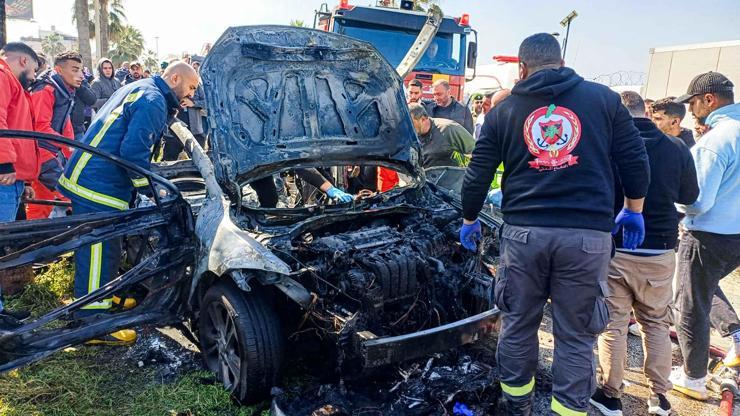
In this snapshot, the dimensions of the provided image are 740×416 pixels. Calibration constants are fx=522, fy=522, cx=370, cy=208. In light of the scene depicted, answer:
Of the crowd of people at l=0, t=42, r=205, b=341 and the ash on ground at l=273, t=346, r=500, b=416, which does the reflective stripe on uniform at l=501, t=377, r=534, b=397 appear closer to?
the ash on ground at l=273, t=346, r=500, b=416

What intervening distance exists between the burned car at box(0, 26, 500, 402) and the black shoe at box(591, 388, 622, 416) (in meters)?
0.86

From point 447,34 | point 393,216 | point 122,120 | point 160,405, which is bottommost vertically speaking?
point 160,405

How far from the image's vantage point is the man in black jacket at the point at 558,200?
242 cm

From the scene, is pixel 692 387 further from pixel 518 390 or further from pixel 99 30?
pixel 99 30

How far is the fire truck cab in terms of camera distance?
8969mm

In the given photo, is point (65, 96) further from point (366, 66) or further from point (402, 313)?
point (402, 313)

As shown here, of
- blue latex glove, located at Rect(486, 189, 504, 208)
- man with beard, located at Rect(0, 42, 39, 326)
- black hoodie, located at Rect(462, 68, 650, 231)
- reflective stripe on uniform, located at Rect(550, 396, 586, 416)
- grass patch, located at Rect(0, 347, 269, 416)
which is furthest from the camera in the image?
blue latex glove, located at Rect(486, 189, 504, 208)

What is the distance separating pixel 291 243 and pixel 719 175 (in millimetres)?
2552

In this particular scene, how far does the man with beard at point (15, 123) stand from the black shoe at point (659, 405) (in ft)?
14.9

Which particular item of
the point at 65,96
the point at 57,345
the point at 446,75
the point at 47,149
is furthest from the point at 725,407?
the point at 446,75

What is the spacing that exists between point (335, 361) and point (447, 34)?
803 centimetres

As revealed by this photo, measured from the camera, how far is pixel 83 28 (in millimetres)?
18438

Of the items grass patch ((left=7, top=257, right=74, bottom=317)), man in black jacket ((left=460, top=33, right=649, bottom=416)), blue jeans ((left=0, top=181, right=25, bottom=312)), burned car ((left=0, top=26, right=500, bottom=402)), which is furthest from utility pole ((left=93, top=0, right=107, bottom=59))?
man in black jacket ((left=460, top=33, right=649, bottom=416))

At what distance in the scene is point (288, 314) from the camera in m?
3.08
